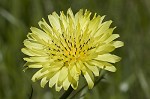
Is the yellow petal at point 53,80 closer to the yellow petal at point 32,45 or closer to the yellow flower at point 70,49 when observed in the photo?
the yellow flower at point 70,49

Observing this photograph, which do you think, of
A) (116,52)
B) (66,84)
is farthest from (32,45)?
(116,52)

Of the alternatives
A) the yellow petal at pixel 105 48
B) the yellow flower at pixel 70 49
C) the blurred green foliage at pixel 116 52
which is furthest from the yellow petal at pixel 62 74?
the blurred green foliage at pixel 116 52

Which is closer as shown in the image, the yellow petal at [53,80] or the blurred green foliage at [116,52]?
the yellow petal at [53,80]

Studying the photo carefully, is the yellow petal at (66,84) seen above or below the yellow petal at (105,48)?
below

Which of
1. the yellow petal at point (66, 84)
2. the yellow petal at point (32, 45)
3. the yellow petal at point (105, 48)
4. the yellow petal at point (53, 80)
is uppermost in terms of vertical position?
the yellow petal at point (32, 45)

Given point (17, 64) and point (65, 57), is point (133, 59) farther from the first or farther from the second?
point (65, 57)

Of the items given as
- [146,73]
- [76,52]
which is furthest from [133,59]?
[76,52]
